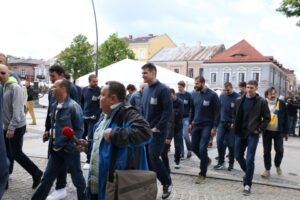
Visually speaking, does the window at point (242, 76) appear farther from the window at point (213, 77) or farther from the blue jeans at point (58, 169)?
the blue jeans at point (58, 169)

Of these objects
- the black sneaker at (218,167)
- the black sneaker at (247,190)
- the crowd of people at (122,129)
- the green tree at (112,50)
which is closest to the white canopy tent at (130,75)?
the crowd of people at (122,129)

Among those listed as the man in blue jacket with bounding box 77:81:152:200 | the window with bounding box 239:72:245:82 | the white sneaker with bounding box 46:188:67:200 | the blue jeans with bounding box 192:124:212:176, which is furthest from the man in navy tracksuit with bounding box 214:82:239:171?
the window with bounding box 239:72:245:82

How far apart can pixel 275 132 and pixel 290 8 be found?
10457 mm

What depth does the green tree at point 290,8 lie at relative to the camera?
52.1 feet

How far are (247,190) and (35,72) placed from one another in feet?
362

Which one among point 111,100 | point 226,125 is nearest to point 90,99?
point 226,125

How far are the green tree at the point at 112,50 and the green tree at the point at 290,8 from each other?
1601 inches

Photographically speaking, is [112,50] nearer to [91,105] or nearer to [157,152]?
[91,105]

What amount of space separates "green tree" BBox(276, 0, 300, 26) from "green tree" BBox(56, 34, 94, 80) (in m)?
46.3

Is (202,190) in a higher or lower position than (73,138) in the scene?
lower

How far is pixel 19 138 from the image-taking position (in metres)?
5.50

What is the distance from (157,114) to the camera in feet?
18.0

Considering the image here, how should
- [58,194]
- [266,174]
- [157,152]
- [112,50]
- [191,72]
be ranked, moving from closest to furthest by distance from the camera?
[58,194]
[157,152]
[266,174]
[112,50]
[191,72]

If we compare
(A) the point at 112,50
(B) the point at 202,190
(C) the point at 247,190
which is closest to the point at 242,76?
(A) the point at 112,50
